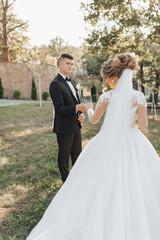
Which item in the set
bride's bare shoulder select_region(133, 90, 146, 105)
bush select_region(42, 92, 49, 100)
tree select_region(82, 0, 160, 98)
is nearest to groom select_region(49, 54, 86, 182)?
bride's bare shoulder select_region(133, 90, 146, 105)

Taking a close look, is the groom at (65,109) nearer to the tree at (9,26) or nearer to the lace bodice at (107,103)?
the lace bodice at (107,103)

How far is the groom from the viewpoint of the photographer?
11.8ft

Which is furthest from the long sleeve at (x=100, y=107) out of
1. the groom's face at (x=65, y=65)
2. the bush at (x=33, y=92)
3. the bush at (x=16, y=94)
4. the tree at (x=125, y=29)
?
the bush at (x=33, y=92)

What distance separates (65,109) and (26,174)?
2200mm

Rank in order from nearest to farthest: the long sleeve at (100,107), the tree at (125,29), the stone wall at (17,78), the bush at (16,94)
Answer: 1. the long sleeve at (100,107)
2. the tree at (125,29)
3. the bush at (16,94)
4. the stone wall at (17,78)

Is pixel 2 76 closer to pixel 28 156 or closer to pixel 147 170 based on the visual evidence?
pixel 28 156

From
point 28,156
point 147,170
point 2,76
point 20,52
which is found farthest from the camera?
point 20,52

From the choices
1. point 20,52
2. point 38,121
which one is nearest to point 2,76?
point 20,52

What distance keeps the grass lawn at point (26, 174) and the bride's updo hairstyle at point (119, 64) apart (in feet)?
7.70

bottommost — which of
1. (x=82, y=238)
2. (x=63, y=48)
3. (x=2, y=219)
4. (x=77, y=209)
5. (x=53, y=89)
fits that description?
(x=2, y=219)

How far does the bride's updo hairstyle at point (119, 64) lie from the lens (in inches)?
100

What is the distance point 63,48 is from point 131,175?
41049mm

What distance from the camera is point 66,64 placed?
3.71 m

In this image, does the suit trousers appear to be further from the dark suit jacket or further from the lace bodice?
the lace bodice
